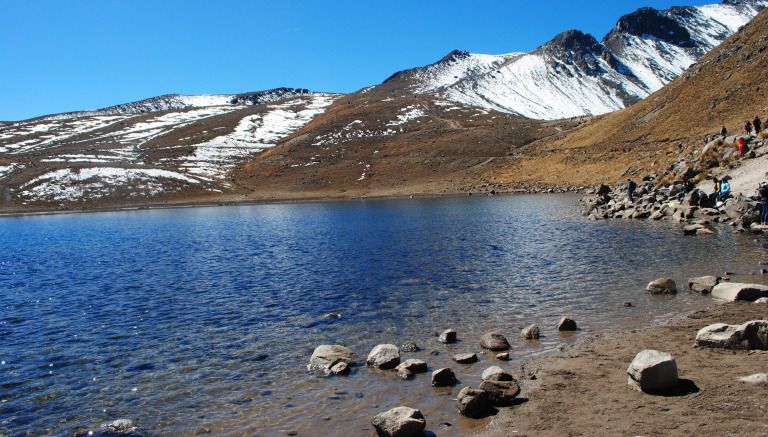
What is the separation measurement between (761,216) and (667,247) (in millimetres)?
9123

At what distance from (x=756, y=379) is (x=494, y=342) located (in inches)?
248

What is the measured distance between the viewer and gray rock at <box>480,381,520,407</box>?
37.4 ft

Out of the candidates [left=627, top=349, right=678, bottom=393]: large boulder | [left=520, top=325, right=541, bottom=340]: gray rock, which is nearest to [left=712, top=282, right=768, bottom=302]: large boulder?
[left=520, top=325, right=541, bottom=340]: gray rock

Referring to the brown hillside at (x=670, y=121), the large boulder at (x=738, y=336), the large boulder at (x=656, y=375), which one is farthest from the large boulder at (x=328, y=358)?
the brown hillside at (x=670, y=121)

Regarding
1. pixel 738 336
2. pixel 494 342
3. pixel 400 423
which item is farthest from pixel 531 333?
pixel 400 423

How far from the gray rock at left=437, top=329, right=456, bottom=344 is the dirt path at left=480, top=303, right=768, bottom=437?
119 inches

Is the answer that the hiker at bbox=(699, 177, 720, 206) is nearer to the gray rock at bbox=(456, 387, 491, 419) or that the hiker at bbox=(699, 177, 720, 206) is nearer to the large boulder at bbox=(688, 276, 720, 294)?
the large boulder at bbox=(688, 276, 720, 294)

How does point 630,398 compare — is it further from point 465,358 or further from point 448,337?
point 448,337

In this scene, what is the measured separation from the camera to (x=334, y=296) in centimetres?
2353

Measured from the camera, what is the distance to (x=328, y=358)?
1491 cm

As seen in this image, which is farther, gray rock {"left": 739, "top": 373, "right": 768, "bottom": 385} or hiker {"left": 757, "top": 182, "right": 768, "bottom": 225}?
hiker {"left": 757, "top": 182, "right": 768, "bottom": 225}

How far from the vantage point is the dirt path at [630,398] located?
371 inches

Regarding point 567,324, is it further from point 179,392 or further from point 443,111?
point 443,111

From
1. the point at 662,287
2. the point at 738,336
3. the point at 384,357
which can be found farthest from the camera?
the point at 662,287
